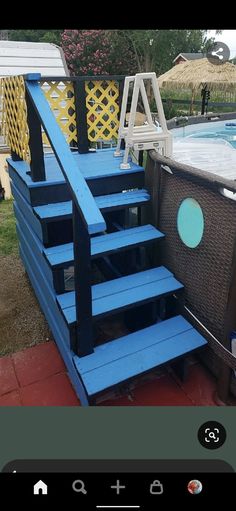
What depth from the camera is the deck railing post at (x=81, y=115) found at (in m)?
4.06

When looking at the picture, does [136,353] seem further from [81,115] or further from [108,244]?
[81,115]

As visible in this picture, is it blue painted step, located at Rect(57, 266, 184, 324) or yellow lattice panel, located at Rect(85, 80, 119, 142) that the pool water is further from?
blue painted step, located at Rect(57, 266, 184, 324)

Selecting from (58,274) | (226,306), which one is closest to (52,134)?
(58,274)

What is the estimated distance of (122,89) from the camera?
13.7 ft

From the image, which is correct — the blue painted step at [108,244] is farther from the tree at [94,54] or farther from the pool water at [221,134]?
the tree at [94,54]

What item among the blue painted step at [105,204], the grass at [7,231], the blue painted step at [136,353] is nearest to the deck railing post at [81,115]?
the blue painted step at [105,204]

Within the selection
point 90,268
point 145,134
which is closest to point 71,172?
point 90,268

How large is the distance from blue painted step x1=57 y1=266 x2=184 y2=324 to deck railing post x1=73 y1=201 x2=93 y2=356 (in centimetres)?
12

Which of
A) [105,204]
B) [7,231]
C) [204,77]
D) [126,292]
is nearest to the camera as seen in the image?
[126,292]

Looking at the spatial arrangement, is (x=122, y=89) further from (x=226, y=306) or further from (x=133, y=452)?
(x=133, y=452)

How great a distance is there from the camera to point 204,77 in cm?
1589
